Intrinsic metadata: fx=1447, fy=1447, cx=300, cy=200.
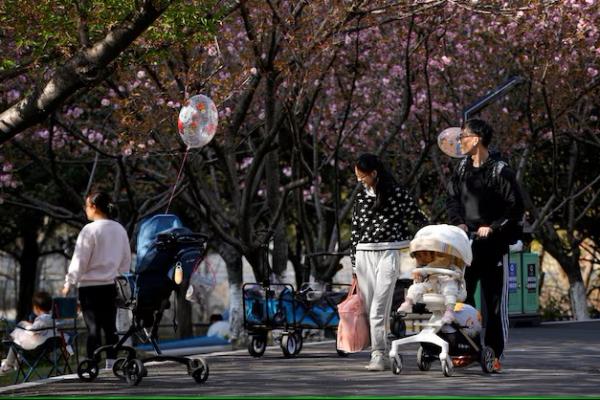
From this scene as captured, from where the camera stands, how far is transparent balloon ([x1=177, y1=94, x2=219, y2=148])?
15.8m

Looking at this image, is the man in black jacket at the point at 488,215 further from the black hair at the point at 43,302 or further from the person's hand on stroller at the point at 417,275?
the black hair at the point at 43,302

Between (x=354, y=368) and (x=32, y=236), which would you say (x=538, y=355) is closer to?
(x=354, y=368)

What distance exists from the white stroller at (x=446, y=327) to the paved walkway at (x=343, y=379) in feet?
0.43

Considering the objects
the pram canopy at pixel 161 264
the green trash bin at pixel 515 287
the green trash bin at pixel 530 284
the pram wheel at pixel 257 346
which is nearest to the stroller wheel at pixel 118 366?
the pram canopy at pixel 161 264

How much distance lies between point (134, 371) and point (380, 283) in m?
2.33

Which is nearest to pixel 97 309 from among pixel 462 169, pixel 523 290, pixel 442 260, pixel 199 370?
pixel 199 370

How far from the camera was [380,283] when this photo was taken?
12.4 metres

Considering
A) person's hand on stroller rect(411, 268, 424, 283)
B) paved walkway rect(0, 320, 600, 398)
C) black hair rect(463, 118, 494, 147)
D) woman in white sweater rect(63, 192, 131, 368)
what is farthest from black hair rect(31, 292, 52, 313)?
black hair rect(463, 118, 494, 147)

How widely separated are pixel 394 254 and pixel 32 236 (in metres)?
24.4

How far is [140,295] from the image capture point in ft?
38.2

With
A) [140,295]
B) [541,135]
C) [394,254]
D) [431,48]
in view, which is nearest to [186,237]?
[140,295]

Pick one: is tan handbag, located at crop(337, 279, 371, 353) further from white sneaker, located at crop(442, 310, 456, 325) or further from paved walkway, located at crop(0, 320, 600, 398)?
white sneaker, located at crop(442, 310, 456, 325)

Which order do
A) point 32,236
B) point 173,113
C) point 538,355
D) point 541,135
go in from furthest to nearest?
point 32,236 < point 541,135 < point 173,113 < point 538,355

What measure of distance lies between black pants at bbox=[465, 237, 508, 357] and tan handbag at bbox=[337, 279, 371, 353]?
110 centimetres
